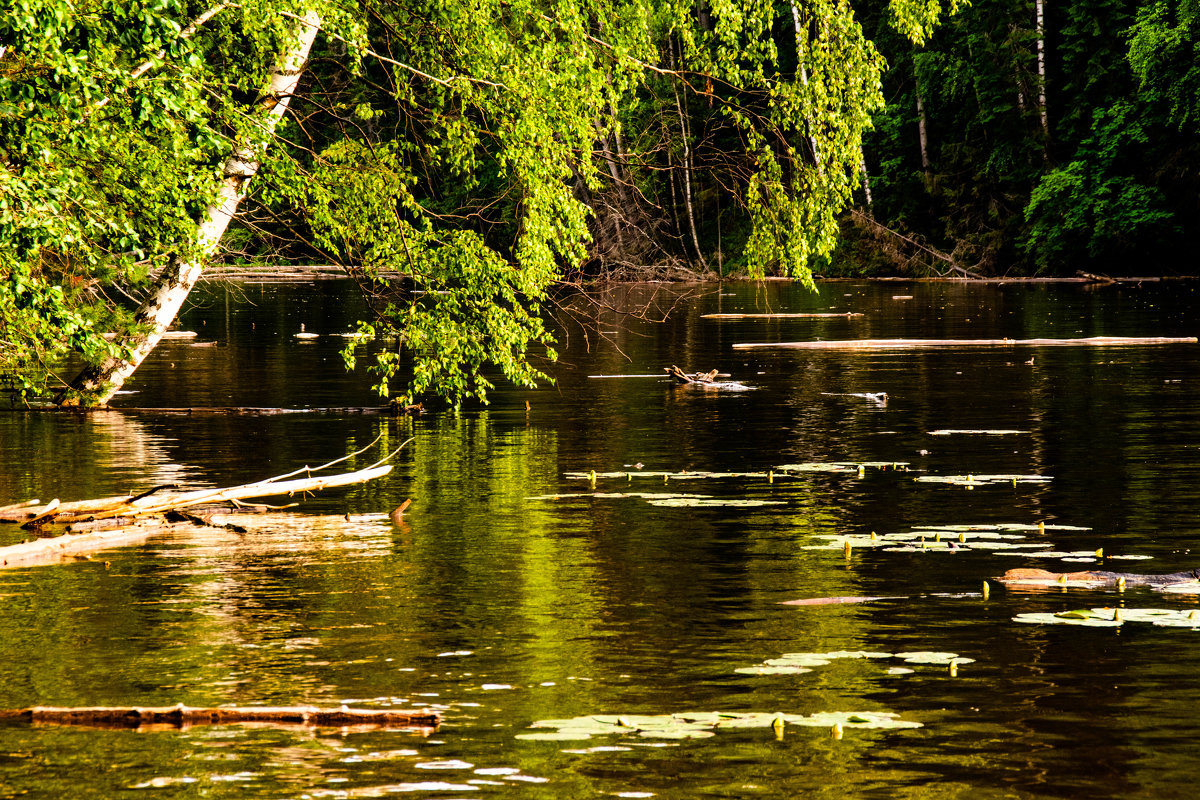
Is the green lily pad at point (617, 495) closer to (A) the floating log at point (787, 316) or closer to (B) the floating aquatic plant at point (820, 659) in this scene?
(B) the floating aquatic plant at point (820, 659)

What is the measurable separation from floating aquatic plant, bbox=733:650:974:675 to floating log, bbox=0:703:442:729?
6.54ft

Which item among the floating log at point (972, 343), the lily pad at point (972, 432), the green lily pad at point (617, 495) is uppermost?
the floating log at point (972, 343)

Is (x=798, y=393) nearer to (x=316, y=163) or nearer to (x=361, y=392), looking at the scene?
(x=361, y=392)

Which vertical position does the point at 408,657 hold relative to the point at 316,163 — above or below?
below

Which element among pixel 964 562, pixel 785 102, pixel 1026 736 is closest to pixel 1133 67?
pixel 785 102

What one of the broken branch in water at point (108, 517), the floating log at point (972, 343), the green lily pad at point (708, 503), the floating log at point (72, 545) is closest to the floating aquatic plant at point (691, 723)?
the floating log at point (72, 545)

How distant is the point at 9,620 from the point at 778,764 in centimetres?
562

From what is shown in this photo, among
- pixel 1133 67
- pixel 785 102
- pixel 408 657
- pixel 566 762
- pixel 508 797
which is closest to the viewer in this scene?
pixel 508 797

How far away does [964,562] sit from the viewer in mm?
12562

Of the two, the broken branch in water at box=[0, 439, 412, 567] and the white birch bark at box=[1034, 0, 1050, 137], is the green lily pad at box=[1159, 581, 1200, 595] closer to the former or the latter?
the broken branch in water at box=[0, 439, 412, 567]

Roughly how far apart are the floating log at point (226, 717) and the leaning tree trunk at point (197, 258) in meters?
8.94

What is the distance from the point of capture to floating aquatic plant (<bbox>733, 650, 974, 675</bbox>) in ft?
30.7

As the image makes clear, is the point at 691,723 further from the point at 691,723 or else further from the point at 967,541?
the point at 967,541

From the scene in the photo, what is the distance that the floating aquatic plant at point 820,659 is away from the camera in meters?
9.35
